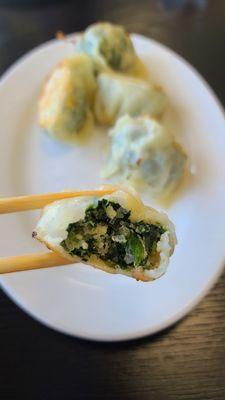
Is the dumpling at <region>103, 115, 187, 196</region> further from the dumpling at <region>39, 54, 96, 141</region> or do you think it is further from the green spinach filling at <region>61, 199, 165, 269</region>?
the green spinach filling at <region>61, 199, 165, 269</region>

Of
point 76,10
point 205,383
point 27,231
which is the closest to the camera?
point 205,383

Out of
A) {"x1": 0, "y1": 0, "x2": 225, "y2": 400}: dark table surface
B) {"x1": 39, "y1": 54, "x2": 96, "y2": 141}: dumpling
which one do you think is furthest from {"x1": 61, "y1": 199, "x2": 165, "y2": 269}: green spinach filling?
{"x1": 39, "y1": 54, "x2": 96, "y2": 141}: dumpling

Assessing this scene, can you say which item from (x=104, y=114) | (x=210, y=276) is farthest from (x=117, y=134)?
(x=210, y=276)

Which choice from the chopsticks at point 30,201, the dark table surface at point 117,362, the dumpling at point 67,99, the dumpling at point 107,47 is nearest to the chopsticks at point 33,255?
the chopsticks at point 30,201

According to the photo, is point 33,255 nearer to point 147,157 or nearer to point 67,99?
point 147,157

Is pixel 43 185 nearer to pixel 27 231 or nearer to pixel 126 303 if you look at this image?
pixel 27 231

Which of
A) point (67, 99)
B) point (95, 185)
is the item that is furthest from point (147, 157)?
point (67, 99)
